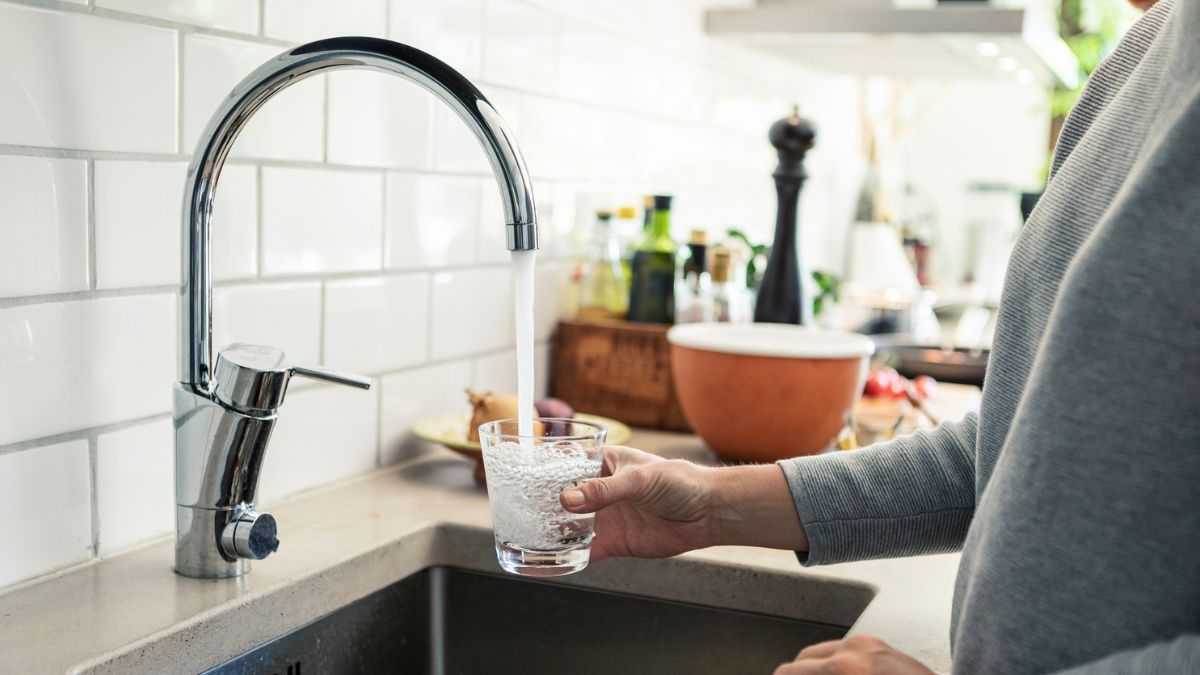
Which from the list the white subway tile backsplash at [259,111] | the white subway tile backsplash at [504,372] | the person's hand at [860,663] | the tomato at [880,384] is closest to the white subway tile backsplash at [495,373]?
the white subway tile backsplash at [504,372]

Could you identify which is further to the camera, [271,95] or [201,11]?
[201,11]

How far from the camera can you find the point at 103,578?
38.3 inches

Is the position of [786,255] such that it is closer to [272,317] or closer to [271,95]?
[272,317]

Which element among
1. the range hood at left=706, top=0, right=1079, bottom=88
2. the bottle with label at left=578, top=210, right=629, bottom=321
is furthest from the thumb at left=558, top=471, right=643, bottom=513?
the range hood at left=706, top=0, right=1079, bottom=88

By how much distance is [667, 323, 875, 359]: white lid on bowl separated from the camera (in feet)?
4.83

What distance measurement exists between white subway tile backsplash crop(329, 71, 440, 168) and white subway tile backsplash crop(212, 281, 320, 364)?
157 millimetres

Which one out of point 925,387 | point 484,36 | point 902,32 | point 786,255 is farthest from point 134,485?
point 902,32

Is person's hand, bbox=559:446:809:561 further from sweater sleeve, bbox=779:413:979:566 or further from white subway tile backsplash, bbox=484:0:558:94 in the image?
white subway tile backsplash, bbox=484:0:558:94

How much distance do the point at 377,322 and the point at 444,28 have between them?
38cm

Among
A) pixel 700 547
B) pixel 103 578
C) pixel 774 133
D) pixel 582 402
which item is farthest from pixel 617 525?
pixel 774 133

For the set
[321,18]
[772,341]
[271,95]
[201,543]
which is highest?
[321,18]

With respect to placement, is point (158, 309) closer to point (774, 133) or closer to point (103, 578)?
point (103, 578)

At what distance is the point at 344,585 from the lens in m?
1.06

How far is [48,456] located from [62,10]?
1.17 feet
